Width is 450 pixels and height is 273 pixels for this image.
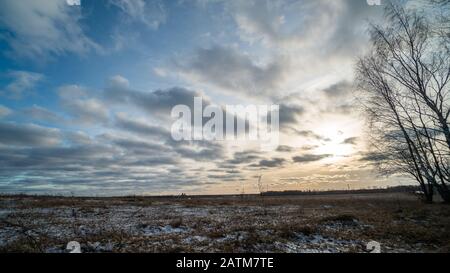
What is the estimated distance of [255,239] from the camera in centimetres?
1038

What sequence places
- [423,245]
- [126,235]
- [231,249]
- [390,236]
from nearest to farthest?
[231,249] < [423,245] < [126,235] < [390,236]

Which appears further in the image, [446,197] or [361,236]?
[446,197]

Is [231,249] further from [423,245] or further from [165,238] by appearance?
[423,245]

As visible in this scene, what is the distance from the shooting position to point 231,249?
29.6ft

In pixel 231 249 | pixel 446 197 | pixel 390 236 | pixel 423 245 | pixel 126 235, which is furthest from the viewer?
pixel 446 197
